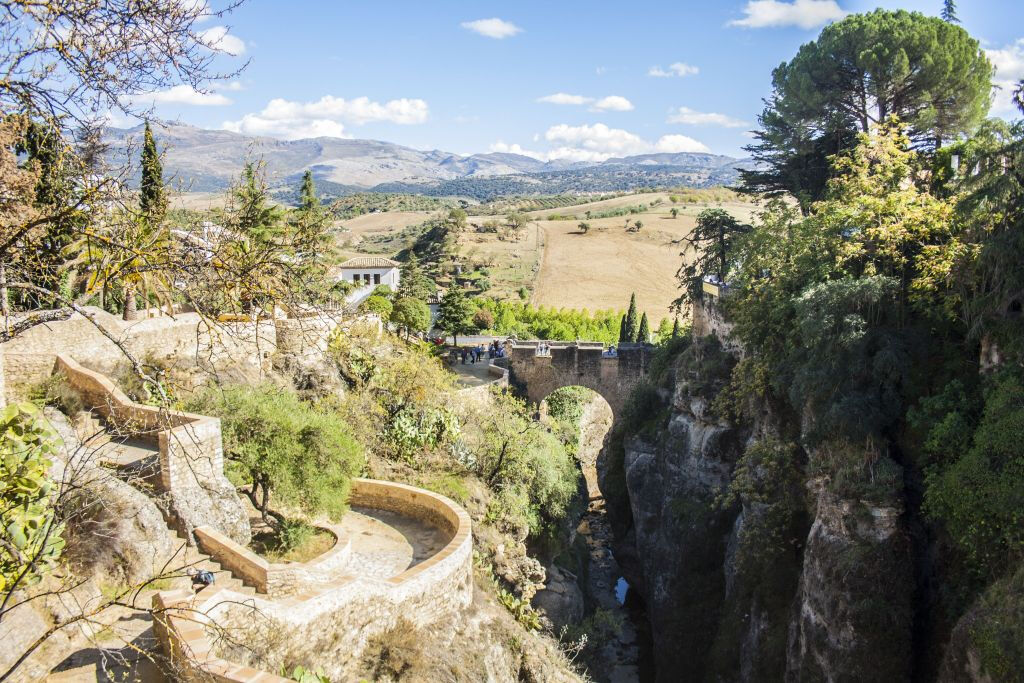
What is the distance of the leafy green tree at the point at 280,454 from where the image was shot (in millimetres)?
12469

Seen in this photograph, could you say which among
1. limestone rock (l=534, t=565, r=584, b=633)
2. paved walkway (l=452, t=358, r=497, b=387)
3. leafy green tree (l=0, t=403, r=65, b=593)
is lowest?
limestone rock (l=534, t=565, r=584, b=633)

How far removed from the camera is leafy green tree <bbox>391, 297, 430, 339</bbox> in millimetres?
31656

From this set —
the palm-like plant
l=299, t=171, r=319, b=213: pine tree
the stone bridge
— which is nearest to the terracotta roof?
l=299, t=171, r=319, b=213: pine tree

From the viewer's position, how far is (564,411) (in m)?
34.2

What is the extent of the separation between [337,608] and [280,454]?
3.71 meters

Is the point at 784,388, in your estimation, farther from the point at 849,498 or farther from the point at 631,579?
the point at 631,579

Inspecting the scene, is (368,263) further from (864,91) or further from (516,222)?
(864,91)

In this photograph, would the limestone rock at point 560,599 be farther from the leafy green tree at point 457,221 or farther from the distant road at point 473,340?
the leafy green tree at point 457,221

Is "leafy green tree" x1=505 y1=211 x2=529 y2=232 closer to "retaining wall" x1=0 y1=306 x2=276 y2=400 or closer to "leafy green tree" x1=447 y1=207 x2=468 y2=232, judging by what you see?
"leafy green tree" x1=447 y1=207 x2=468 y2=232

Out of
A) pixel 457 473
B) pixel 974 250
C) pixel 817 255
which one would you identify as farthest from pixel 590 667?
pixel 974 250

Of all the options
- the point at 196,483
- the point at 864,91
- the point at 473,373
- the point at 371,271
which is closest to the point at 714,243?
the point at 864,91

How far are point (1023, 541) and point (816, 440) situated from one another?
4567 millimetres

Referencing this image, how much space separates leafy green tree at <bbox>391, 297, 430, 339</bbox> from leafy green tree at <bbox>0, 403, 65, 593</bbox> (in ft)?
88.0

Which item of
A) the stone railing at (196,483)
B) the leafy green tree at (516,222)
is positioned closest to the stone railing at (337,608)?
the stone railing at (196,483)
